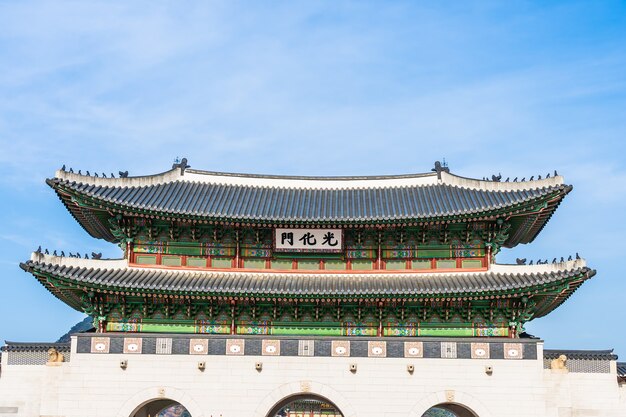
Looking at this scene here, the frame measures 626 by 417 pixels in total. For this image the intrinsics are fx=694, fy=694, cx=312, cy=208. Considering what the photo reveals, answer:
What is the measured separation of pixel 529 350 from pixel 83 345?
15047 mm

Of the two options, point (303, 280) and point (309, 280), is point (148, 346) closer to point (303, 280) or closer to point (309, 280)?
point (303, 280)

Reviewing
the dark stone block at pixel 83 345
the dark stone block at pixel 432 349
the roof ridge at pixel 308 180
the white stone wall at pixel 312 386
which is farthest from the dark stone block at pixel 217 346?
the roof ridge at pixel 308 180

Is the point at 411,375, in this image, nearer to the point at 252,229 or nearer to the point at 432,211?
the point at 432,211

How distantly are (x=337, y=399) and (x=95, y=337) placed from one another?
847 centimetres

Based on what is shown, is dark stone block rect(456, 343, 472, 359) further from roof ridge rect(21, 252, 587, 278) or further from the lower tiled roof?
roof ridge rect(21, 252, 587, 278)

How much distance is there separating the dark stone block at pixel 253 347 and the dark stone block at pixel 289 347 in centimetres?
72

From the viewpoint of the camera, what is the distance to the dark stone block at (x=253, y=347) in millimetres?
23594

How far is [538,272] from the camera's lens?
78.7ft

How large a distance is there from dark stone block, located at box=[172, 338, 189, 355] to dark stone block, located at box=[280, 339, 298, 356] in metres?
3.23

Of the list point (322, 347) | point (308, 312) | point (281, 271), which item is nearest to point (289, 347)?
point (322, 347)

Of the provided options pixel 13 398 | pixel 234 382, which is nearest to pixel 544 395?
pixel 234 382

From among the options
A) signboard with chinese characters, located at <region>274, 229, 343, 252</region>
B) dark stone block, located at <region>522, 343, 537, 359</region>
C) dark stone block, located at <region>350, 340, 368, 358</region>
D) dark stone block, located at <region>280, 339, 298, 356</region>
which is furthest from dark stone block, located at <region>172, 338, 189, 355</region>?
dark stone block, located at <region>522, 343, 537, 359</region>

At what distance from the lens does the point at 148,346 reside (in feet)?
77.5

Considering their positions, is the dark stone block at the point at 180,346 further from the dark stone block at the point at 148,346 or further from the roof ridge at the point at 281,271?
the roof ridge at the point at 281,271
